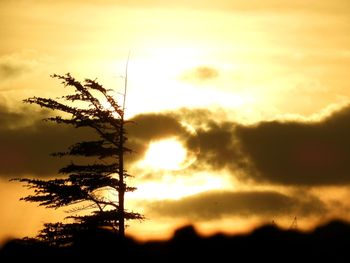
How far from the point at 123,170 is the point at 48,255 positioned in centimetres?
623

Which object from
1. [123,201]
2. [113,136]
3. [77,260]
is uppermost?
[113,136]

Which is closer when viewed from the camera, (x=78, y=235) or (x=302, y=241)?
(x=78, y=235)

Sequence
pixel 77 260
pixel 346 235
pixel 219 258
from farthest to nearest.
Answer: pixel 346 235 < pixel 219 258 < pixel 77 260

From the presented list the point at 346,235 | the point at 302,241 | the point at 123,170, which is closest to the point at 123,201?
the point at 123,170

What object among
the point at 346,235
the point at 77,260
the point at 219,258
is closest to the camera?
the point at 77,260

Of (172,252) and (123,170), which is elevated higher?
(123,170)

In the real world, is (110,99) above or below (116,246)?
above

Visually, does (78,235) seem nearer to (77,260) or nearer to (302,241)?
(77,260)

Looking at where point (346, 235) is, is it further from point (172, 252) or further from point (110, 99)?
point (110, 99)

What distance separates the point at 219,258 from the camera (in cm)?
5109

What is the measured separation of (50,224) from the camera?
161 ft

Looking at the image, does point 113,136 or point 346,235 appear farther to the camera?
point 346,235

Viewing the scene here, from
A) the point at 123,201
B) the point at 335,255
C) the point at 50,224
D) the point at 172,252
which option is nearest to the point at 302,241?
the point at 335,255

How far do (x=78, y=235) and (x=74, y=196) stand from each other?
2190 mm
